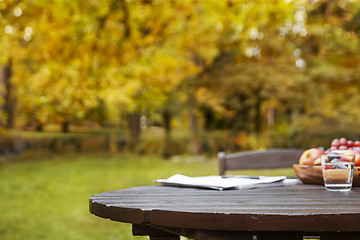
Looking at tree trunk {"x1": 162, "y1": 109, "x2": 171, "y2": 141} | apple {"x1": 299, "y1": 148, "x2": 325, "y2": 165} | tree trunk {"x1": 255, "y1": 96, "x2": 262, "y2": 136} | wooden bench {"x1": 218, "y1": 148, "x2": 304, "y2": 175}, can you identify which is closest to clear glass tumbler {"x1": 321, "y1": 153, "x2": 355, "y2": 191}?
apple {"x1": 299, "y1": 148, "x2": 325, "y2": 165}

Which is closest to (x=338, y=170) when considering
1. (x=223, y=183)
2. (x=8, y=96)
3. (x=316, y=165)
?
(x=316, y=165)

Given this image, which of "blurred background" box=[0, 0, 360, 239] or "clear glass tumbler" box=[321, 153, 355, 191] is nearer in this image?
"clear glass tumbler" box=[321, 153, 355, 191]

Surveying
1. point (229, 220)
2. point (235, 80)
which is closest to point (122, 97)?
point (235, 80)

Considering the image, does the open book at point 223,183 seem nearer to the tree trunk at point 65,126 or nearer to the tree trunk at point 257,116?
the tree trunk at point 65,126

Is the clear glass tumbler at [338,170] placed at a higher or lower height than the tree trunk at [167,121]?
lower

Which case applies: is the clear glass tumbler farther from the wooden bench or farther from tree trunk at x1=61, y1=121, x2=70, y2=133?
tree trunk at x1=61, y1=121, x2=70, y2=133

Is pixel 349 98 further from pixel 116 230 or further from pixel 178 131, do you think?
pixel 116 230

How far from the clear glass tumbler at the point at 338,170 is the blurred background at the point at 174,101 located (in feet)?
19.6

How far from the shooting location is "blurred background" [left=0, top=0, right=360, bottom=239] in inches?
362

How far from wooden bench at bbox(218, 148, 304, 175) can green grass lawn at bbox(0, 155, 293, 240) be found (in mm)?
2324

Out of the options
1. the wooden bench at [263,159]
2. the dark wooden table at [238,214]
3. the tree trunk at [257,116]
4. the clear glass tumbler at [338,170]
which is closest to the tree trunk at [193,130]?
→ the tree trunk at [257,116]

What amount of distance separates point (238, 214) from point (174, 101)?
13.1 metres

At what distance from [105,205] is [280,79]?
11637mm

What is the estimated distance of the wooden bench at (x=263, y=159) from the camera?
2.79 meters
